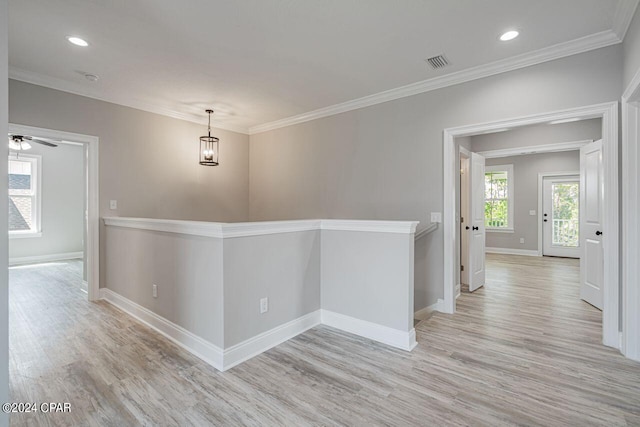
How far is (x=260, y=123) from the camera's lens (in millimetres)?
5492

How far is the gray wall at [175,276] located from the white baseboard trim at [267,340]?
14 cm

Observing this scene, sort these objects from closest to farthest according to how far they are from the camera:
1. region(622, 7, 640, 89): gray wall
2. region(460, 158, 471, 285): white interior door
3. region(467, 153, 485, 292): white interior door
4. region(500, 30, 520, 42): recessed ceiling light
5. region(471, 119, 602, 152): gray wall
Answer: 1. region(622, 7, 640, 89): gray wall
2. region(500, 30, 520, 42): recessed ceiling light
3. region(467, 153, 485, 292): white interior door
4. region(460, 158, 471, 285): white interior door
5. region(471, 119, 602, 152): gray wall

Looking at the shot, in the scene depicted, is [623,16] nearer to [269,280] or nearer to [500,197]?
[269,280]

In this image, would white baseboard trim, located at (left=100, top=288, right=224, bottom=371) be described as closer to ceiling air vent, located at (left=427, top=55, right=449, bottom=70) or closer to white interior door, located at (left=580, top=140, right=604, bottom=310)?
ceiling air vent, located at (left=427, top=55, right=449, bottom=70)

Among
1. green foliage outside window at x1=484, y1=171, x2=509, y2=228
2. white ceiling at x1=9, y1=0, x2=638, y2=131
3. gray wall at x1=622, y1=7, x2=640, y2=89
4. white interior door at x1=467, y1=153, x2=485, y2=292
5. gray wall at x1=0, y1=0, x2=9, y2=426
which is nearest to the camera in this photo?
gray wall at x1=0, y1=0, x2=9, y2=426

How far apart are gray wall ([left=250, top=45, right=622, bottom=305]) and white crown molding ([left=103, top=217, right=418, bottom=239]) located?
121 centimetres

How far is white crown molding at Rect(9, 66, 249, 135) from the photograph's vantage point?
3.46 metres

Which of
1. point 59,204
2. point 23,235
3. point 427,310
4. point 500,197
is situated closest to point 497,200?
point 500,197

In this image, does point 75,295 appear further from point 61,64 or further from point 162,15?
point 162,15

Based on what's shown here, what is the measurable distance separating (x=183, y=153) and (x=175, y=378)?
369 centimetres

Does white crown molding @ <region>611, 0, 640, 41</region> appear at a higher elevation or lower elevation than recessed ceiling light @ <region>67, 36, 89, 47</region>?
lower

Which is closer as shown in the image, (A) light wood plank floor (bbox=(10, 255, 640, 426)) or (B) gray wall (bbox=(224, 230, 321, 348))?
(A) light wood plank floor (bbox=(10, 255, 640, 426))

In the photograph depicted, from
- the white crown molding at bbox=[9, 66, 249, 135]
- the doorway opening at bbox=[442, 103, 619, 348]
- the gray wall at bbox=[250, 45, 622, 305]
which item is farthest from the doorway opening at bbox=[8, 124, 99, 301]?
the doorway opening at bbox=[442, 103, 619, 348]

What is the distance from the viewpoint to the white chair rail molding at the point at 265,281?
2.43 metres
